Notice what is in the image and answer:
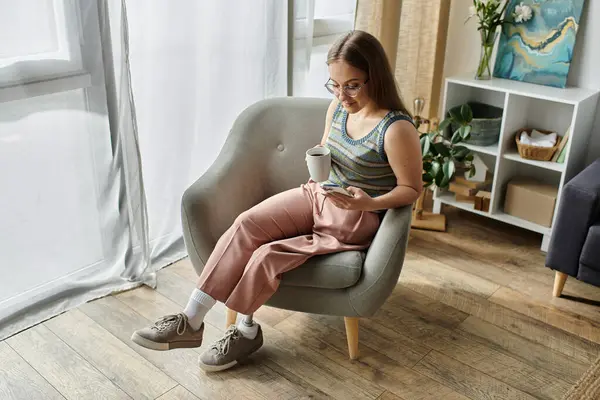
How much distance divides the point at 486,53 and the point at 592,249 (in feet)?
3.54

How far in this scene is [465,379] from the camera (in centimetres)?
190

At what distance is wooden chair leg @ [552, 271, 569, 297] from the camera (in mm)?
2324

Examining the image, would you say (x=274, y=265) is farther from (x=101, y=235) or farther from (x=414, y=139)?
(x=101, y=235)

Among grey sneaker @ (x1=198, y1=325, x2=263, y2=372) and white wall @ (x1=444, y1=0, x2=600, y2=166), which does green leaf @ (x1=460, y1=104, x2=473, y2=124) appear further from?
grey sneaker @ (x1=198, y1=325, x2=263, y2=372)

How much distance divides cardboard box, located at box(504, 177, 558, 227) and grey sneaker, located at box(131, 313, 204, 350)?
1699 mm

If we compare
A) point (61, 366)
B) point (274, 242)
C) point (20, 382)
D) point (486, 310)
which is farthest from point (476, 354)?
point (20, 382)

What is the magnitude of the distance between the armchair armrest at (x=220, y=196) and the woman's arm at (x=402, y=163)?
0.50 m

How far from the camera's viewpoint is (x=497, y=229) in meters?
2.92

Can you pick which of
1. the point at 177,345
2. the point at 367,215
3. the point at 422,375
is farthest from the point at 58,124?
the point at 422,375

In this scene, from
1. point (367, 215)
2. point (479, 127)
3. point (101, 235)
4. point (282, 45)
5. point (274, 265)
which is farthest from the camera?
point (479, 127)

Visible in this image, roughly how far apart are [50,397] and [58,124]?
0.89 m

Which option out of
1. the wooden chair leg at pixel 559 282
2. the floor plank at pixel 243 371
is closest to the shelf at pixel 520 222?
the wooden chair leg at pixel 559 282

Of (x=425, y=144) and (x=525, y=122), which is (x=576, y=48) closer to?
(x=525, y=122)

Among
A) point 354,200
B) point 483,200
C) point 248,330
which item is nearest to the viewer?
point 354,200
